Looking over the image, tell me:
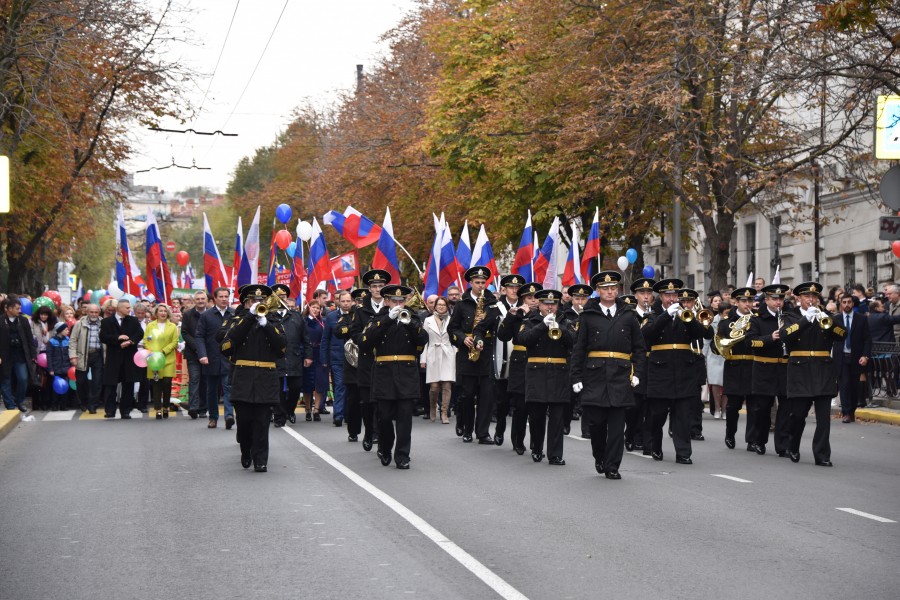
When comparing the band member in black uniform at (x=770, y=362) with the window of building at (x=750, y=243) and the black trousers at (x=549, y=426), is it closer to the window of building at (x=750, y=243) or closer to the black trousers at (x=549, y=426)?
the black trousers at (x=549, y=426)

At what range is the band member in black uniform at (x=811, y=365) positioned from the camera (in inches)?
541

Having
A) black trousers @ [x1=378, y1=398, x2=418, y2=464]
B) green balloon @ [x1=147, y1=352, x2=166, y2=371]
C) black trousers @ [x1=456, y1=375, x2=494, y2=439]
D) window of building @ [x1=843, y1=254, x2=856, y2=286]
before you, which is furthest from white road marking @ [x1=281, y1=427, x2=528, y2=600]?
window of building @ [x1=843, y1=254, x2=856, y2=286]

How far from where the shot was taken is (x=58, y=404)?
23.4 metres

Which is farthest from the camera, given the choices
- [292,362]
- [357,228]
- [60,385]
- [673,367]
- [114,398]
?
[357,228]

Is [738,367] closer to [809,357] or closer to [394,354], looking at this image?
[809,357]

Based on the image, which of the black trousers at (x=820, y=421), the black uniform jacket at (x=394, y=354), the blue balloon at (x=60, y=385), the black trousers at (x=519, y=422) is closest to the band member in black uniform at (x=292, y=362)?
the blue balloon at (x=60, y=385)

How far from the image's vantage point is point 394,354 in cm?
1316

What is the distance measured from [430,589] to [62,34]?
64.2 feet

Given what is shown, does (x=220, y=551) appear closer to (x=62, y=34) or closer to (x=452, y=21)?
(x=62, y=34)

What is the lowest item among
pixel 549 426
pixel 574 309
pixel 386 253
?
pixel 549 426

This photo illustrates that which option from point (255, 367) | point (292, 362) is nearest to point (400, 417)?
point (255, 367)

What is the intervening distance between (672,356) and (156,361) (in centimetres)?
911

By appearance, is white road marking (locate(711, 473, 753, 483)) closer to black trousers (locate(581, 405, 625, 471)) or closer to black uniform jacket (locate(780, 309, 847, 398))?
black trousers (locate(581, 405, 625, 471))

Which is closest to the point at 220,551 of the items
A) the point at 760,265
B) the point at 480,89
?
the point at 480,89
